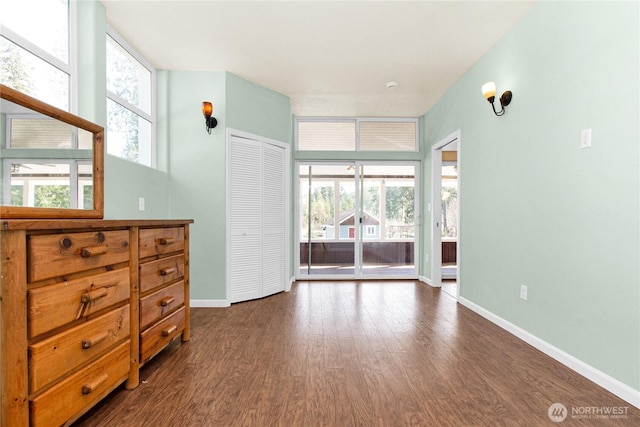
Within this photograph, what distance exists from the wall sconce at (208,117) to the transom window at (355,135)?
164cm

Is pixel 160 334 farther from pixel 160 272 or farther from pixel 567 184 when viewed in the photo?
pixel 567 184

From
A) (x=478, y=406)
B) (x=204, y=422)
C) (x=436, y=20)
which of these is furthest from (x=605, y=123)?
(x=204, y=422)

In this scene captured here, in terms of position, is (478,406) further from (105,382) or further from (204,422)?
(105,382)

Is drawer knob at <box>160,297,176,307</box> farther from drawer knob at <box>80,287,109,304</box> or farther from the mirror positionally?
the mirror

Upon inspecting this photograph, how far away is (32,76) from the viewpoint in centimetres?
184

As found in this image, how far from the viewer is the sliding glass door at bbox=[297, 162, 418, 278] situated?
464 centimetres

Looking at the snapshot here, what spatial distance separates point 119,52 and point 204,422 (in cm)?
312

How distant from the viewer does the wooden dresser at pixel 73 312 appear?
1.01 metres

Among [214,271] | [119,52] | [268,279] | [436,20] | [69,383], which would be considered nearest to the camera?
[69,383]

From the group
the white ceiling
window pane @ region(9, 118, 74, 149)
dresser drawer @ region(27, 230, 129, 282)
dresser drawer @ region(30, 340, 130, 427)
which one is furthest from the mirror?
the white ceiling

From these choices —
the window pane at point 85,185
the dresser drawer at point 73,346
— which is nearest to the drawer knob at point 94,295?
the dresser drawer at point 73,346

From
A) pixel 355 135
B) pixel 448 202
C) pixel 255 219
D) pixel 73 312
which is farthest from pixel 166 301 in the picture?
pixel 448 202

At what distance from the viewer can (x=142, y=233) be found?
171 cm

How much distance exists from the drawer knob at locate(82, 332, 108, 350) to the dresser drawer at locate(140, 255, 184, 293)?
336 millimetres
